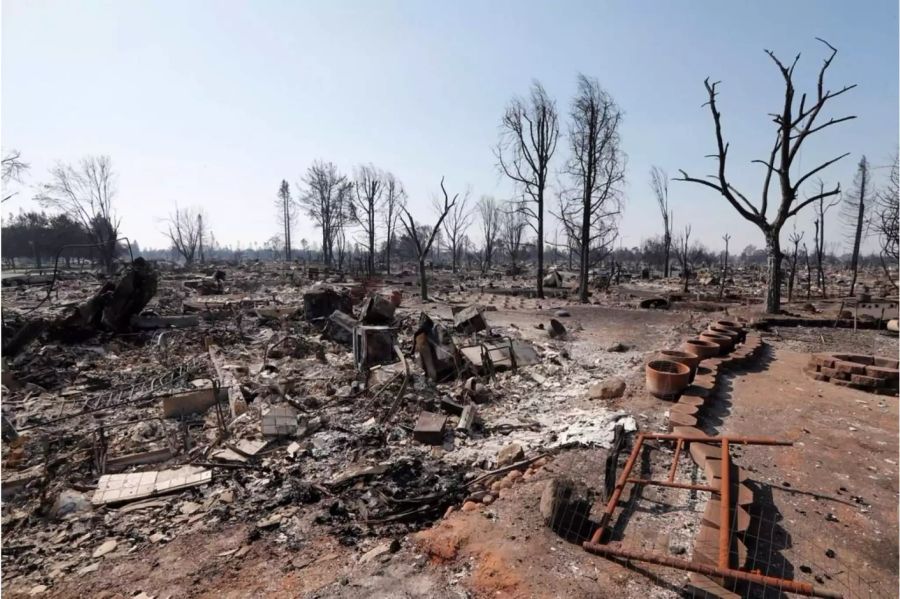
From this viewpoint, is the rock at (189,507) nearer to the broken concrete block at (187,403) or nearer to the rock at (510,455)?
the broken concrete block at (187,403)

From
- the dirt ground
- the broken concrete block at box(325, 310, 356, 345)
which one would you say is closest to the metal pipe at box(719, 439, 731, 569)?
the dirt ground

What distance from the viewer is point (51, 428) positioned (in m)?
6.11

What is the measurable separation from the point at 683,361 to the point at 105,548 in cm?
726

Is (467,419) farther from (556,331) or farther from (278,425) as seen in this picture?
(556,331)

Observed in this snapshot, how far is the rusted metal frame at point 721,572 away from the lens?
2211 millimetres

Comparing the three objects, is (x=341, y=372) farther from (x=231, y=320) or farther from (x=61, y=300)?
(x=61, y=300)

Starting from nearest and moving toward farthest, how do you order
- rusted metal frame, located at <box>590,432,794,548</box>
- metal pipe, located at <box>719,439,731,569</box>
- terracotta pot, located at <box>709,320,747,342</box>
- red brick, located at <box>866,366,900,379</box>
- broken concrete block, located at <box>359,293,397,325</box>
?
1. metal pipe, located at <box>719,439,731,569</box>
2. rusted metal frame, located at <box>590,432,794,548</box>
3. red brick, located at <box>866,366,900,379</box>
4. terracotta pot, located at <box>709,320,747,342</box>
5. broken concrete block, located at <box>359,293,397,325</box>

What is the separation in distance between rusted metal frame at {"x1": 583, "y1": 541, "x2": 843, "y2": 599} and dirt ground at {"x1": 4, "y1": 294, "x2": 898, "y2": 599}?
0.15m

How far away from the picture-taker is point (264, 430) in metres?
5.46

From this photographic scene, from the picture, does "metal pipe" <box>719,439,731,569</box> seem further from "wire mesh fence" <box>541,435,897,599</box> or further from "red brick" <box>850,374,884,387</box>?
"red brick" <box>850,374,884,387</box>

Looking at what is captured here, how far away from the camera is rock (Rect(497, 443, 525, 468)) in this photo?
4.52 metres

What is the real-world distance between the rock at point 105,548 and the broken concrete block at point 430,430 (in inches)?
116

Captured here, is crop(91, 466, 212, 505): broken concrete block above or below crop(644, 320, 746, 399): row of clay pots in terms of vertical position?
below

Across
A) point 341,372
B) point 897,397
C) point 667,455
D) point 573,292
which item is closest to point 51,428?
point 341,372
